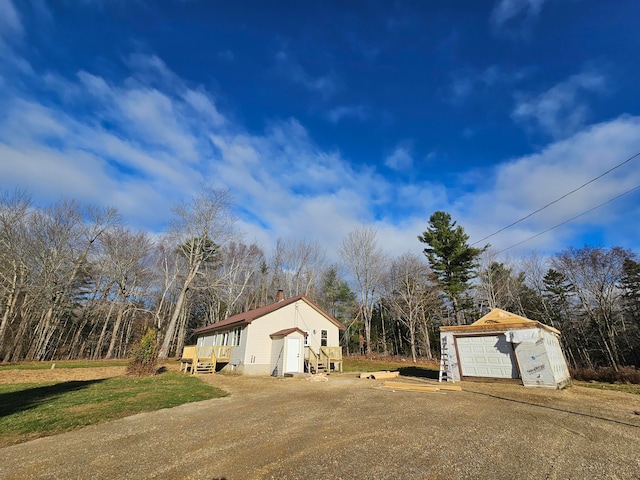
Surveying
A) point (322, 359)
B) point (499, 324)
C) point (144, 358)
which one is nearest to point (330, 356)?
point (322, 359)

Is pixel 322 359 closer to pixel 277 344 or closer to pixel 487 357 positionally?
pixel 277 344

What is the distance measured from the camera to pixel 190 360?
18375 millimetres

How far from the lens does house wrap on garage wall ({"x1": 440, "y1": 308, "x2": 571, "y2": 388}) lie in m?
11.8

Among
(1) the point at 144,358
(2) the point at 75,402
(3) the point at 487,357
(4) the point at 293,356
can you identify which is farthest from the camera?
(4) the point at 293,356

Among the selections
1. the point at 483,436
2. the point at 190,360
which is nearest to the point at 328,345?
the point at 190,360

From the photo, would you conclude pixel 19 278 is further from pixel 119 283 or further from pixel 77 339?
pixel 77 339

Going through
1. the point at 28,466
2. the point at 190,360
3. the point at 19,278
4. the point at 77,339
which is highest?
the point at 19,278

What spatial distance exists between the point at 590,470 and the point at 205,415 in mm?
7470

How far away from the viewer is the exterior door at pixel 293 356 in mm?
16844

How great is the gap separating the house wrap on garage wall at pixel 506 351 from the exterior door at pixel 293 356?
8251 mm

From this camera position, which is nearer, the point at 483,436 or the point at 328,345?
the point at 483,436

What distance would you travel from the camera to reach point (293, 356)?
675 inches

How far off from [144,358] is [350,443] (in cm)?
1459

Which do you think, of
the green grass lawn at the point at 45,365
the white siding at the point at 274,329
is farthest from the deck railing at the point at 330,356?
the green grass lawn at the point at 45,365
